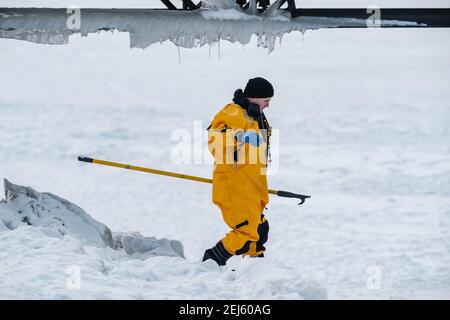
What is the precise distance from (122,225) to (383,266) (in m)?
4.08

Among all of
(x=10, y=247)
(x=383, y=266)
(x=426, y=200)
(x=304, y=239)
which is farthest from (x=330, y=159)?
(x=10, y=247)

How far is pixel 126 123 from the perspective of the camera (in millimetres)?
20672

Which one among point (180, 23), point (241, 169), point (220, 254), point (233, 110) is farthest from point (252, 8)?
point (220, 254)

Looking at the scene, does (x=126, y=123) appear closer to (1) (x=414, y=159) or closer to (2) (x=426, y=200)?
(1) (x=414, y=159)

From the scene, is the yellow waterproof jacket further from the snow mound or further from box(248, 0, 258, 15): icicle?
box(248, 0, 258, 15): icicle

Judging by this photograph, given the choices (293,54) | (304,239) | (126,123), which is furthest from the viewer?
(293,54)

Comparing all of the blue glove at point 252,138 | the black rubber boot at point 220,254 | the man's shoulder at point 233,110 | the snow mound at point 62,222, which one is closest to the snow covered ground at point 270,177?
the black rubber boot at point 220,254

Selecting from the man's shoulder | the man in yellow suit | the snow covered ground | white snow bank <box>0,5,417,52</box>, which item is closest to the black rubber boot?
the man in yellow suit

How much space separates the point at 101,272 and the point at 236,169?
1.29 metres

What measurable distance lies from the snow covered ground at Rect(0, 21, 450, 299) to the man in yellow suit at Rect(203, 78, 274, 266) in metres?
0.28

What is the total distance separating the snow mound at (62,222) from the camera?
282 inches

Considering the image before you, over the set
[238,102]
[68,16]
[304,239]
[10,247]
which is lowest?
[304,239]

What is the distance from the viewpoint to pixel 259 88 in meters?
6.54

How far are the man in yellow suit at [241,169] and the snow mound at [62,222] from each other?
116cm
